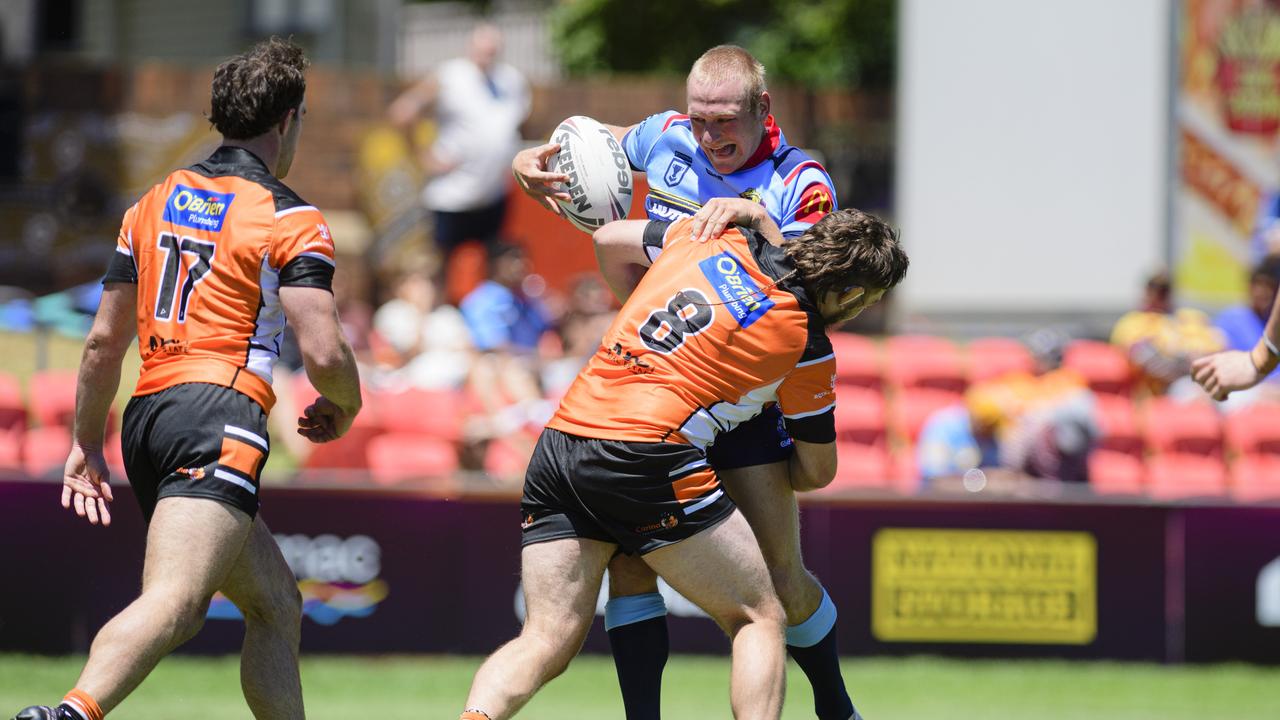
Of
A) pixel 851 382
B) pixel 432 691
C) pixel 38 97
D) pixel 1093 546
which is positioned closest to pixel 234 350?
pixel 432 691

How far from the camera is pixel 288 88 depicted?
174 inches

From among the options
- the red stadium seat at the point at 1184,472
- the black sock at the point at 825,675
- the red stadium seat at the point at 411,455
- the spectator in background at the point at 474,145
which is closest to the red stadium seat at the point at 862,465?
the red stadium seat at the point at 1184,472

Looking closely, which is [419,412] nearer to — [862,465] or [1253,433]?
[862,465]

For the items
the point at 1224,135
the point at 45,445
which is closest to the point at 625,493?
the point at 45,445

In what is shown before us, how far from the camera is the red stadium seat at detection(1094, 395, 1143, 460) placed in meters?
9.30

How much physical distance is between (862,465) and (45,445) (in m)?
4.72

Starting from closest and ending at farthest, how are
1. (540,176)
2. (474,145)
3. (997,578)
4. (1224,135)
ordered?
(540,176) → (997,578) → (474,145) → (1224,135)

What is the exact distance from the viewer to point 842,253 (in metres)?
4.29

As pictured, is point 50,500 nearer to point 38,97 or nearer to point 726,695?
point 726,695

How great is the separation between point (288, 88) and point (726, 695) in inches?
168

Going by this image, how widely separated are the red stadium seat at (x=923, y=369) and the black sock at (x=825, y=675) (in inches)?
215

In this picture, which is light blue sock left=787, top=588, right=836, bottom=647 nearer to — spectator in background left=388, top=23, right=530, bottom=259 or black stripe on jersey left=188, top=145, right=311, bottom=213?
black stripe on jersey left=188, top=145, right=311, bottom=213

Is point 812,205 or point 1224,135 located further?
point 1224,135

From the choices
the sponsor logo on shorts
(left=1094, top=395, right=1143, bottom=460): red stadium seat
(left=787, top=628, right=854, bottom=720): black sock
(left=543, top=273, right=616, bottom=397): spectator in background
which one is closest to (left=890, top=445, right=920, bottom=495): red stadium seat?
(left=1094, top=395, right=1143, bottom=460): red stadium seat
